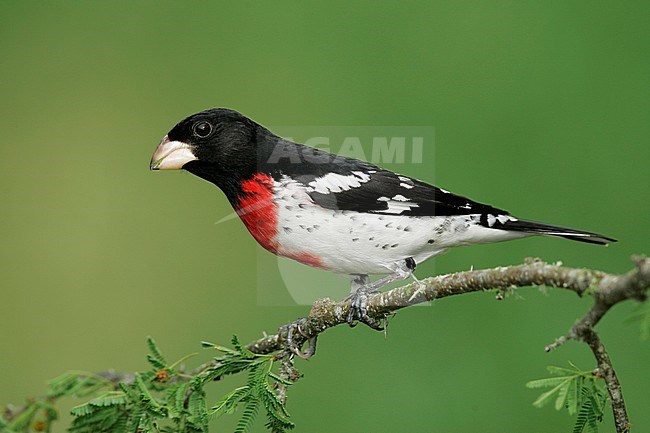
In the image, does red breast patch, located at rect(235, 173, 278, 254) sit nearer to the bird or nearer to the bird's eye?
the bird

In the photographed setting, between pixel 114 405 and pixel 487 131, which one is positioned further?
pixel 487 131

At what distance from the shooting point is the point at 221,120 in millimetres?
2750

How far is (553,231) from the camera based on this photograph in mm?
2334

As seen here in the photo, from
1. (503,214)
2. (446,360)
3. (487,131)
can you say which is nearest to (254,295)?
(446,360)

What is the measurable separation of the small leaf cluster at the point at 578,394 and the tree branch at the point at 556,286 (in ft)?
0.21

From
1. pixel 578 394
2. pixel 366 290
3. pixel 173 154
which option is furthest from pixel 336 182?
pixel 578 394

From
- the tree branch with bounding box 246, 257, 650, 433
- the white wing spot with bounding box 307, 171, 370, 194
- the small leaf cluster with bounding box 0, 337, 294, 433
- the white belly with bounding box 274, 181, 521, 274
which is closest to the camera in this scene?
the tree branch with bounding box 246, 257, 650, 433

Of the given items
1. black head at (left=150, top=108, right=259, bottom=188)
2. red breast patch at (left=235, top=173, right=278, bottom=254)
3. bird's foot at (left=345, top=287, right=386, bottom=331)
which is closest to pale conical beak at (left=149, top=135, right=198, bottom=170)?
black head at (left=150, top=108, right=259, bottom=188)

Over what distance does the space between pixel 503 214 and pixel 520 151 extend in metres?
1.59

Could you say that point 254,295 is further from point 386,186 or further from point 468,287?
point 468,287

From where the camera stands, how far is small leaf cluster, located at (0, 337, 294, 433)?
200cm

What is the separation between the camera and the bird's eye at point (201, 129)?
2727mm

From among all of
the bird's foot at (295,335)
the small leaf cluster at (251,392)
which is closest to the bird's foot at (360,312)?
the bird's foot at (295,335)

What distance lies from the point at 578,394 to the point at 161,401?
1.11 m
